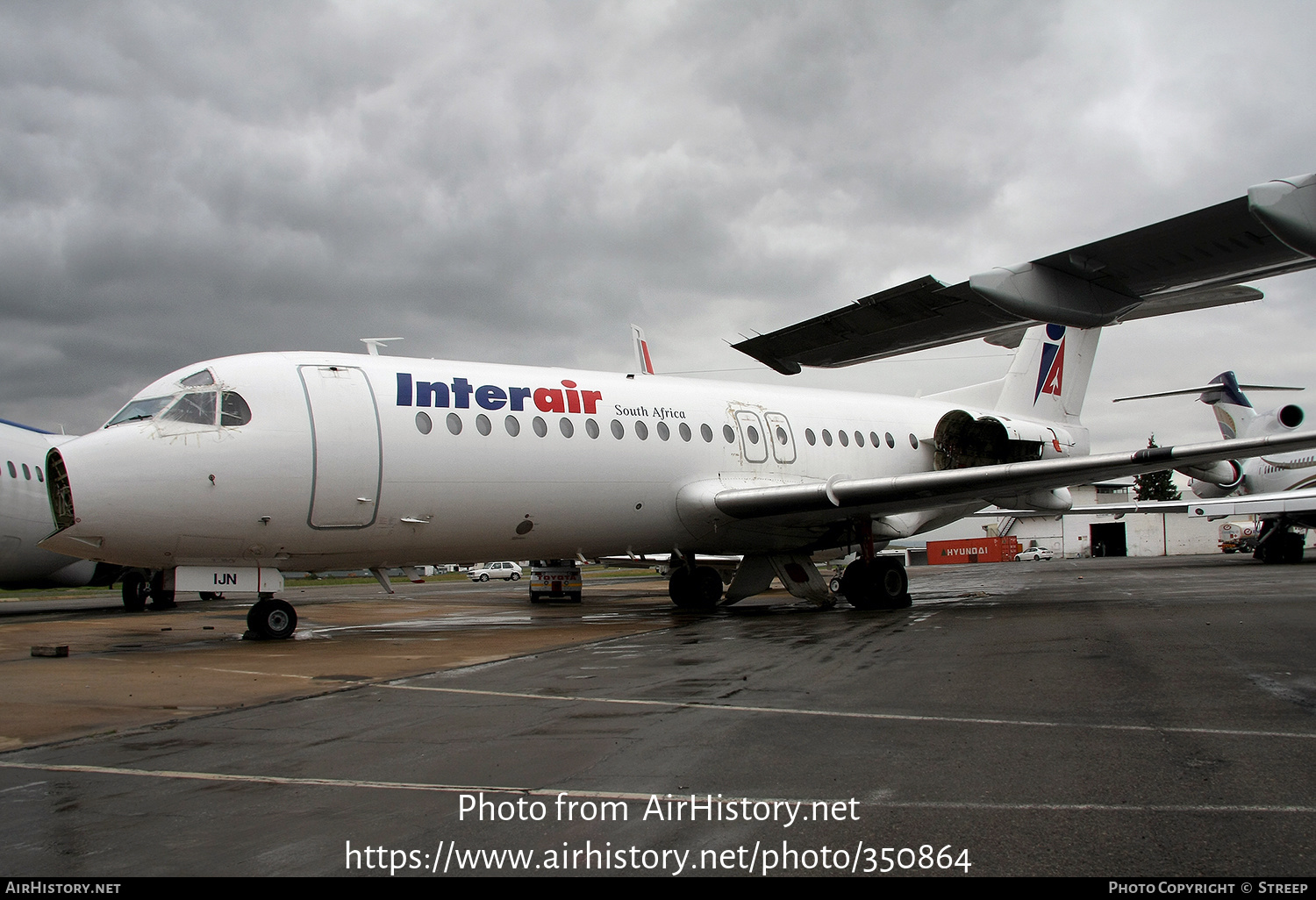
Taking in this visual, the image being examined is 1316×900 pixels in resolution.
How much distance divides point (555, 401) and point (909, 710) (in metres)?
8.50

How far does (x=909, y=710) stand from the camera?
5.93m

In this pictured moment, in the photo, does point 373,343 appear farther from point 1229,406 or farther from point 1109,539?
point 1109,539

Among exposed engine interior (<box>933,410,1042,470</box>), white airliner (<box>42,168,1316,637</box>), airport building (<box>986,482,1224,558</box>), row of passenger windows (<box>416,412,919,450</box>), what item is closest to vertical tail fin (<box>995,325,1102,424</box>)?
exposed engine interior (<box>933,410,1042,470</box>)

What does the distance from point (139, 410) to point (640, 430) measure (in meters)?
6.98

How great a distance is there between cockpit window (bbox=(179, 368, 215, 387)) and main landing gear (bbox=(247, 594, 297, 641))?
2.91 meters

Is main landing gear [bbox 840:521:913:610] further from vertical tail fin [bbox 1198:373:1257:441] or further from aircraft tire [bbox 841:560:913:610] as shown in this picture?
vertical tail fin [bbox 1198:373:1257:441]

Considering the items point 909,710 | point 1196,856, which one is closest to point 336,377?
point 909,710

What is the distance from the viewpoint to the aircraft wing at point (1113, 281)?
3.78 metres

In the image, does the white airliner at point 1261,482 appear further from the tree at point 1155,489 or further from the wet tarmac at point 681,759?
the tree at point 1155,489

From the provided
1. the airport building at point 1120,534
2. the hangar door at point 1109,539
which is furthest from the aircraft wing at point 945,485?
the hangar door at point 1109,539

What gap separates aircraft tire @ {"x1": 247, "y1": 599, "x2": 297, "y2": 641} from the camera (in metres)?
11.8

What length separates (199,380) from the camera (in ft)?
35.7

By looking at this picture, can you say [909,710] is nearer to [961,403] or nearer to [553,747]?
A: [553,747]

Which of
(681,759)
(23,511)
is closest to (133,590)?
(23,511)
